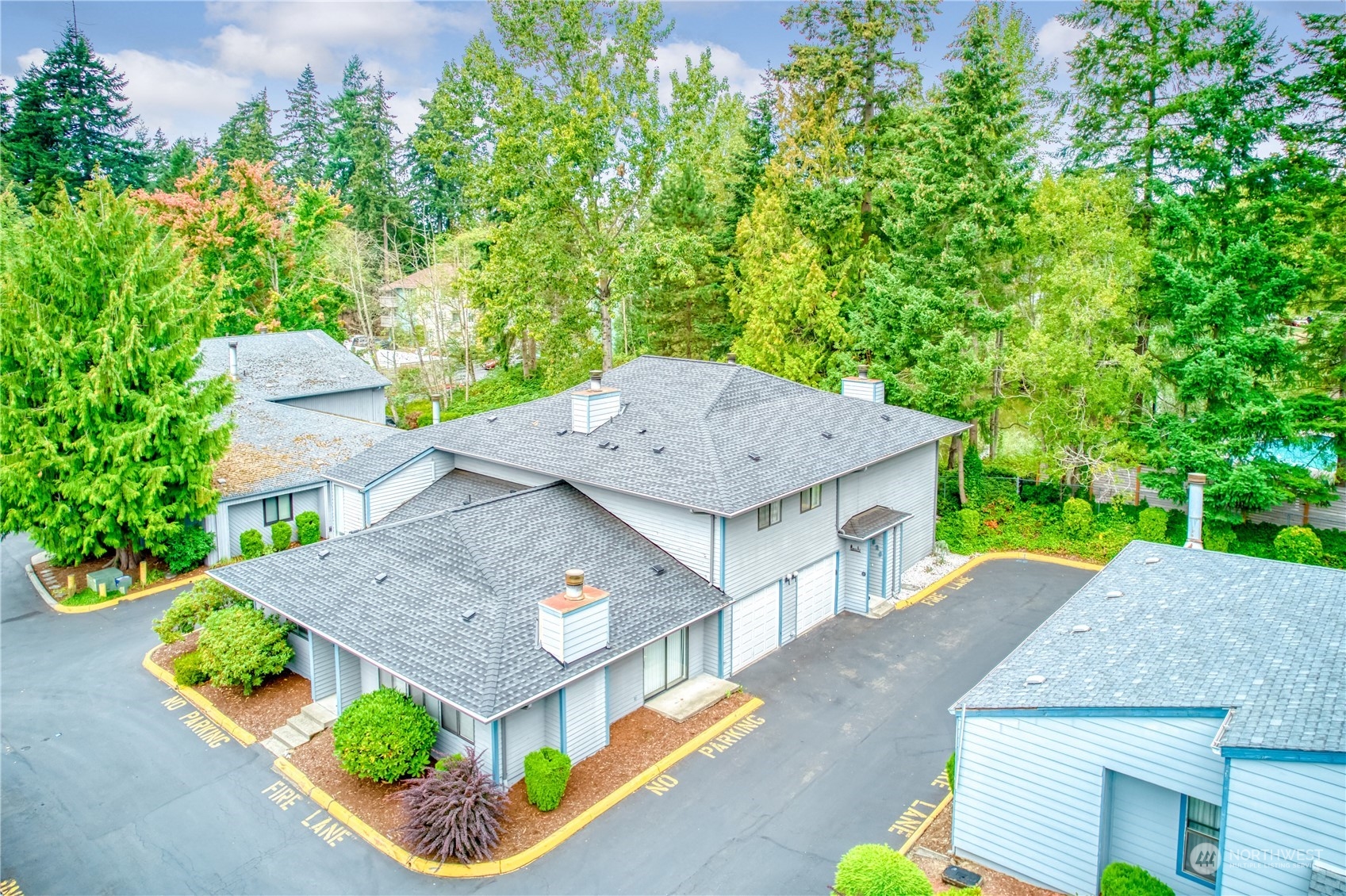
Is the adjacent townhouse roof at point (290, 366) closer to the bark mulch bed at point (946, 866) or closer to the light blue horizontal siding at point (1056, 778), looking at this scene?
the bark mulch bed at point (946, 866)

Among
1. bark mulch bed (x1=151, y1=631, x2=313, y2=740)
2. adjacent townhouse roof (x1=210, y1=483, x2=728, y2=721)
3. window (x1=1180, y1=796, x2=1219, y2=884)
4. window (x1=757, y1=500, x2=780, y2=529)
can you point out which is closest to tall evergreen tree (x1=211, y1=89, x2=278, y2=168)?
adjacent townhouse roof (x1=210, y1=483, x2=728, y2=721)

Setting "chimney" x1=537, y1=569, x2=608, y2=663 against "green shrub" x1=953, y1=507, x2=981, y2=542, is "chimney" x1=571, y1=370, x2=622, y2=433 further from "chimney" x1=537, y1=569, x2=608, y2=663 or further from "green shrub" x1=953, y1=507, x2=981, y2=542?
"green shrub" x1=953, y1=507, x2=981, y2=542

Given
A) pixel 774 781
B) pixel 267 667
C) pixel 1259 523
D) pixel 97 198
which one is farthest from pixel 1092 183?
pixel 97 198

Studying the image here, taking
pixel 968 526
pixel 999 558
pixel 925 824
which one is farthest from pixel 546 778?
pixel 968 526

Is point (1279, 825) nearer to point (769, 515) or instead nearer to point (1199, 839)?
point (1199, 839)

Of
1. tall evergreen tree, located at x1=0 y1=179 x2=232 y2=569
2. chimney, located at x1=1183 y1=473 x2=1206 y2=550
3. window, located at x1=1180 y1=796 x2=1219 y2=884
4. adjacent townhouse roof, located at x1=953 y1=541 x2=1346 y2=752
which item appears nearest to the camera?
adjacent townhouse roof, located at x1=953 y1=541 x2=1346 y2=752

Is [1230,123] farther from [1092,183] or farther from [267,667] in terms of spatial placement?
[267,667]

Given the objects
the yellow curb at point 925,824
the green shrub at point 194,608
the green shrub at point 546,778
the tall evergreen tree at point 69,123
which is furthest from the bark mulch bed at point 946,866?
the tall evergreen tree at point 69,123
